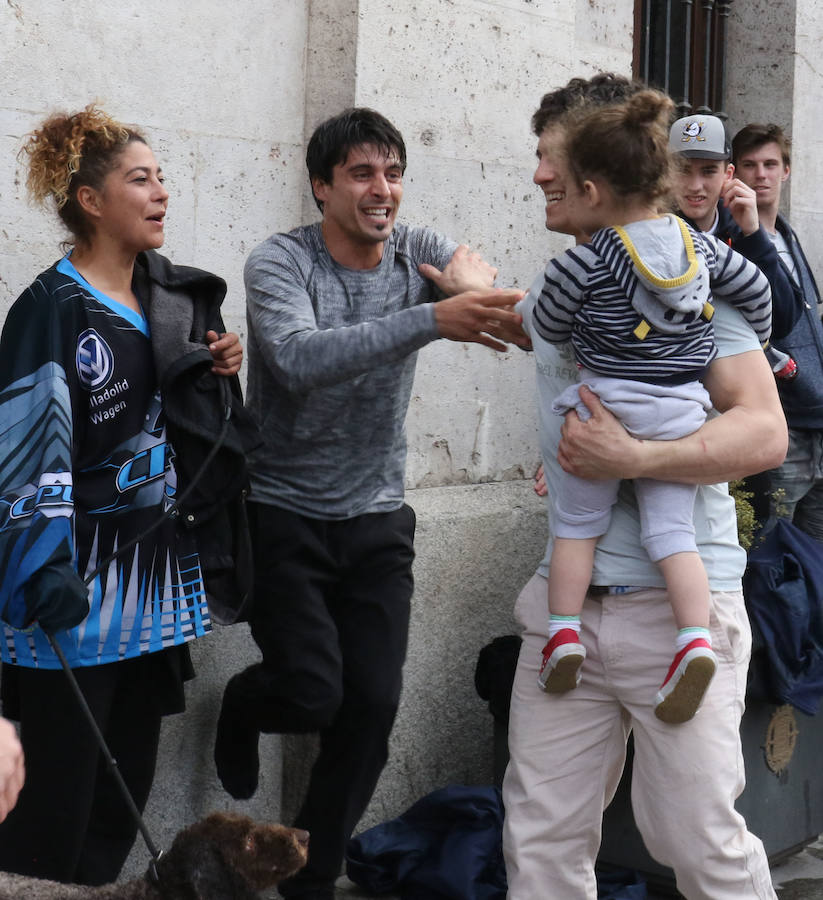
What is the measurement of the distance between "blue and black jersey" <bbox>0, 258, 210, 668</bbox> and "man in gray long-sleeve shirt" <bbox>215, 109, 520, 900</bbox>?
31cm

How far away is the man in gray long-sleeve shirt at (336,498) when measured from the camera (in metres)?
3.63

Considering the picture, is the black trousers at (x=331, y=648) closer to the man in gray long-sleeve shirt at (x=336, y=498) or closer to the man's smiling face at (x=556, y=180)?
the man in gray long-sleeve shirt at (x=336, y=498)

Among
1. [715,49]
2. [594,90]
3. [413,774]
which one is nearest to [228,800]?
[413,774]

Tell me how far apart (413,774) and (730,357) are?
222cm

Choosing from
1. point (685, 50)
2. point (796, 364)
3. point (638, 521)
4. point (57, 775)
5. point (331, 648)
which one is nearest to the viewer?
point (638, 521)

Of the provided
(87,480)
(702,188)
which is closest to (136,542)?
(87,480)

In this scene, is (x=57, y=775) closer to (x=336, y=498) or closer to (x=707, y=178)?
(x=336, y=498)

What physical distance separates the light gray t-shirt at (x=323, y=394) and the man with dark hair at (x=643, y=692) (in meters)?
0.70

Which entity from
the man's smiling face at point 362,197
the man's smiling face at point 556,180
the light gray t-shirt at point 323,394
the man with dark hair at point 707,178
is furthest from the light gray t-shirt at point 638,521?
the man with dark hair at point 707,178

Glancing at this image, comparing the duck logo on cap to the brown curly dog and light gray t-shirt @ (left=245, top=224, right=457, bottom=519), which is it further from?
the brown curly dog

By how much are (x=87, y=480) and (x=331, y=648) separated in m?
0.81

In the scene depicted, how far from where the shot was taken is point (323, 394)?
364 cm

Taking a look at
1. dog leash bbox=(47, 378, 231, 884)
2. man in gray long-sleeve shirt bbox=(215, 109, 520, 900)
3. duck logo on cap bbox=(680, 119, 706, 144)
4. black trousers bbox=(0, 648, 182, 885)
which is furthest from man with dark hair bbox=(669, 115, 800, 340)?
black trousers bbox=(0, 648, 182, 885)

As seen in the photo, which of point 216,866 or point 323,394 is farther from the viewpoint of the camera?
point 323,394
